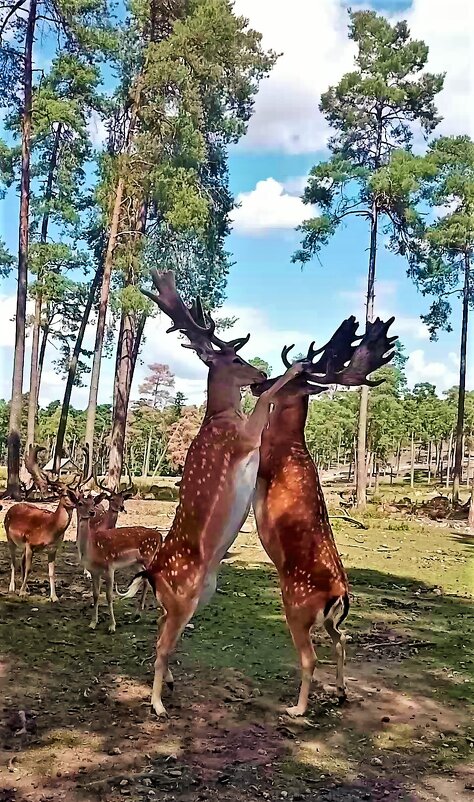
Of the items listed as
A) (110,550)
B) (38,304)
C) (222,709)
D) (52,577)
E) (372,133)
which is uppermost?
(372,133)

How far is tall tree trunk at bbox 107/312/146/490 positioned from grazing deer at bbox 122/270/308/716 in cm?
164

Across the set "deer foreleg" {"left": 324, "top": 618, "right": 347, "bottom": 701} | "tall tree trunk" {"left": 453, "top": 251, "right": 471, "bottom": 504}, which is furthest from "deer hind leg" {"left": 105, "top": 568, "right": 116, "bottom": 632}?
"tall tree trunk" {"left": 453, "top": 251, "right": 471, "bottom": 504}

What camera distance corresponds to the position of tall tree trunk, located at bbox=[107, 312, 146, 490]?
3486 millimetres

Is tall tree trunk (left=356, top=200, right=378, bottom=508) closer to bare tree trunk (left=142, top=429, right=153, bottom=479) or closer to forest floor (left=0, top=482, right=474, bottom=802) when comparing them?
forest floor (left=0, top=482, right=474, bottom=802)

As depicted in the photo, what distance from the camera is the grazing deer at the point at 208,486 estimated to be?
1.74 metres

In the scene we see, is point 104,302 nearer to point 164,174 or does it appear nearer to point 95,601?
point 164,174

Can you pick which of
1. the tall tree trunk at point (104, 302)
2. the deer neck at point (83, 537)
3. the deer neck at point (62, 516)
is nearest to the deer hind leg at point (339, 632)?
the deer neck at point (83, 537)

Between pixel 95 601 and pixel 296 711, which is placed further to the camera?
pixel 95 601

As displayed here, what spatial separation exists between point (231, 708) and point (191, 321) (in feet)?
2.95

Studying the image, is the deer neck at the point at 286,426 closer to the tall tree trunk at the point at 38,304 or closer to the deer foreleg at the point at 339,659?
the deer foreleg at the point at 339,659

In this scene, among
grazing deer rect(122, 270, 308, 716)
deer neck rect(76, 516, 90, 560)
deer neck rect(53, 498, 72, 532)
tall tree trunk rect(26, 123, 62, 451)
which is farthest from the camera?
tall tree trunk rect(26, 123, 62, 451)

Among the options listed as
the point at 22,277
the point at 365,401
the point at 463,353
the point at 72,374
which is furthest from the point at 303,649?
the point at 463,353

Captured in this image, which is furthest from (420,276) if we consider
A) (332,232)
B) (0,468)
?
(0,468)

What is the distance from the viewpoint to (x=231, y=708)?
188 centimetres
